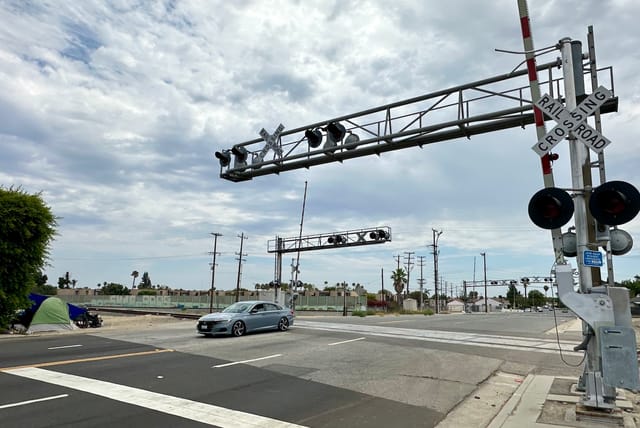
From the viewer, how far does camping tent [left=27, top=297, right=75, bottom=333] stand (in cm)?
2012

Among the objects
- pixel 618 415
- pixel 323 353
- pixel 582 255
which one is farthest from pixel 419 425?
pixel 323 353

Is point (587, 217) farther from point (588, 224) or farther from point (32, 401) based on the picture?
point (32, 401)

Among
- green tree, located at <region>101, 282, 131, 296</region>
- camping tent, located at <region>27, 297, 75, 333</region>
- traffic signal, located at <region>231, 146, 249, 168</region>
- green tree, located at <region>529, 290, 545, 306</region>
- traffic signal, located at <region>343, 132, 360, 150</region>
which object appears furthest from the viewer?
green tree, located at <region>529, 290, 545, 306</region>

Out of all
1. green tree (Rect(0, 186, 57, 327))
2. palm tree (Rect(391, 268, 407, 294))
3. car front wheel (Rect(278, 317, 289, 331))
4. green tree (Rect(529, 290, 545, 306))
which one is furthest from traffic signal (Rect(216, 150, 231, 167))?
green tree (Rect(529, 290, 545, 306))

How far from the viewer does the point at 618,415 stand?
6137 mm

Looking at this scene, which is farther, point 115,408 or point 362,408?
point 362,408

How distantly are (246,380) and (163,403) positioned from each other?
227 cm

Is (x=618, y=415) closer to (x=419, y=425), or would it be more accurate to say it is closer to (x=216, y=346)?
(x=419, y=425)

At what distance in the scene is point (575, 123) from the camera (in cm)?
682

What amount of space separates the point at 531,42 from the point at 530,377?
22.9 ft

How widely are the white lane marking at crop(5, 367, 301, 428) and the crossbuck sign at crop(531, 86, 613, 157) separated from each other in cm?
557

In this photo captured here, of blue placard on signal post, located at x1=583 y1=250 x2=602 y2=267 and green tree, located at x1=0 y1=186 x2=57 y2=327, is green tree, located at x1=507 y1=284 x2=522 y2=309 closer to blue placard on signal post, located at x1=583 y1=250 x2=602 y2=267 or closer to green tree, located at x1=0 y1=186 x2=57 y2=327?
green tree, located at x1=0 y1=186 x2=57 y2=327

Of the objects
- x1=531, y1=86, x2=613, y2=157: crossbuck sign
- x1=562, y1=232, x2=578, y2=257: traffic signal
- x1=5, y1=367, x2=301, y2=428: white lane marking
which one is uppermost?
x1=531, y1=86, x2=613, y2=157: crossbuck sign

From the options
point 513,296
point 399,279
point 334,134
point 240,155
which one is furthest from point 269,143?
point 513,296
